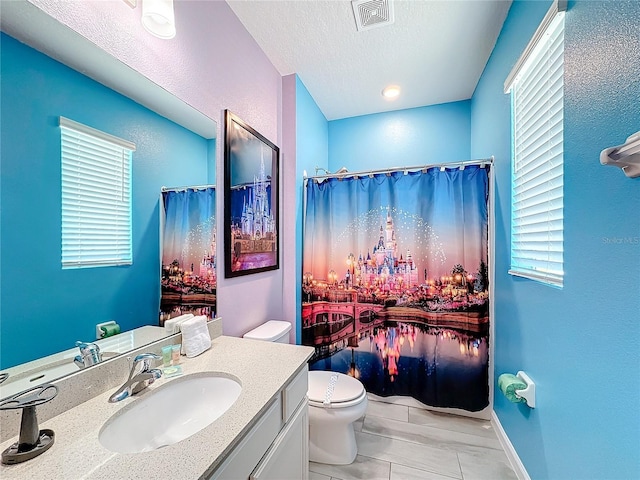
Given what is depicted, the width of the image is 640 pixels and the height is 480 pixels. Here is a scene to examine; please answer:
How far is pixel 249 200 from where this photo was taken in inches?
66.0

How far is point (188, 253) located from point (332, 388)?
1157mm

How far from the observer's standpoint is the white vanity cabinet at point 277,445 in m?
0.73

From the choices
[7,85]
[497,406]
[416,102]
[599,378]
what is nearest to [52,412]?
[7,85]

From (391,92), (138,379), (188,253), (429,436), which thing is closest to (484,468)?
(429,436)

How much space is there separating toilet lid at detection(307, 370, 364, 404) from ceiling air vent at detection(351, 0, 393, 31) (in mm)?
2258

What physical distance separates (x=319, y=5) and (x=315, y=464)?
2.67m

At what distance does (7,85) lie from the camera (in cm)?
65

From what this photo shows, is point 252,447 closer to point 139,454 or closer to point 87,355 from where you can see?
point 139,454

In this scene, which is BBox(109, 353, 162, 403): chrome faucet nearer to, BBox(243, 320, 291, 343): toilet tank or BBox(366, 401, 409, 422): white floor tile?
BBox(243, 320, 291, 343): toilet tank

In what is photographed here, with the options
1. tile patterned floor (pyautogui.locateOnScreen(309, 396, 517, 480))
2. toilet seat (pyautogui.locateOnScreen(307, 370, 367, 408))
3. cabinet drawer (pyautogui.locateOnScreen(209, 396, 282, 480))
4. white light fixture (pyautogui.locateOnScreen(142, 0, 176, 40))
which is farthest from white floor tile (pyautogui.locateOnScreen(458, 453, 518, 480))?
white light fixture (pyautogui.locateOnScreen(142, 0, 176, 40))

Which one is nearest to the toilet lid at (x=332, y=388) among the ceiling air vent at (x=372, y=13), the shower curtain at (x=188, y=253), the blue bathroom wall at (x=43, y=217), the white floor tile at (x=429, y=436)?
the white floor tile at (x=429, y=436)

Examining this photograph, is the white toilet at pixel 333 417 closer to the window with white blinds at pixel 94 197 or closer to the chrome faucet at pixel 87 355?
the chrome faucet at pixel 87 355

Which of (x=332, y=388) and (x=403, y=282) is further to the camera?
(x=403, y=282)

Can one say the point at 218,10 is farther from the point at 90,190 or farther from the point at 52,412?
the point at 52,412
